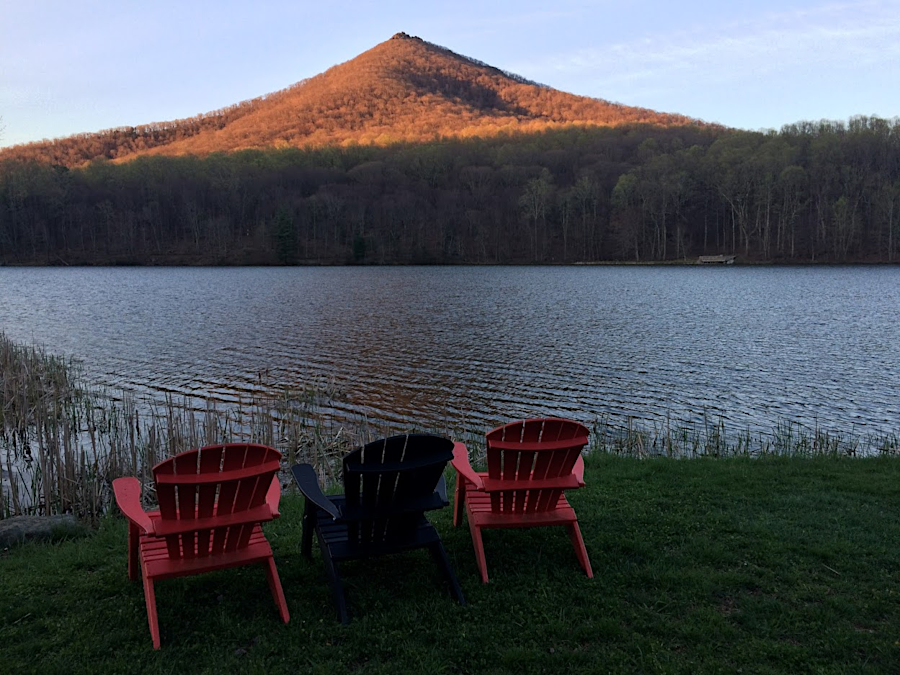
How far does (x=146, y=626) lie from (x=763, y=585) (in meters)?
3.85

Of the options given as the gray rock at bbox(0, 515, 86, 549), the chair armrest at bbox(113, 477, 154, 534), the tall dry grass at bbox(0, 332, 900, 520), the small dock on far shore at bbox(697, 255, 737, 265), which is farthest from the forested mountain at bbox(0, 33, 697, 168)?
the chair armrest at bbox(113, 477, 154, 534)

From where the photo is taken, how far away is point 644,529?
16.3 ft

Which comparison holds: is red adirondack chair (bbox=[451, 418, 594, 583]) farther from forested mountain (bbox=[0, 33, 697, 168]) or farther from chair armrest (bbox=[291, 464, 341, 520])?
forested mountain (bbox=[0, 33, 697, 168])

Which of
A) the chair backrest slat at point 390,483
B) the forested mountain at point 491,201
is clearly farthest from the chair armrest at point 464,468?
the forested mountain at point 491,201

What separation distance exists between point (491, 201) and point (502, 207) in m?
3.43

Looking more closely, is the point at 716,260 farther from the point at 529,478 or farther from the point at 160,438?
the point at 529,478

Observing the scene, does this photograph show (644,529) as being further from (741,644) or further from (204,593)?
(204,593)

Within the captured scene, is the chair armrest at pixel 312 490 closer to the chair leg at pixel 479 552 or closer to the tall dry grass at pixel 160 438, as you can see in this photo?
the chair leg at pixel 479 552

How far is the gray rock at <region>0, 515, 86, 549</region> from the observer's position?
5.02 m

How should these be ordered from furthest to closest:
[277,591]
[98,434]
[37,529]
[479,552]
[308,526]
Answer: [98,434] → [37,529] → [308,526] → [479,552] → [277,591]

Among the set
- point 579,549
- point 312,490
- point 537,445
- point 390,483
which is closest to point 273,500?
point 312,490

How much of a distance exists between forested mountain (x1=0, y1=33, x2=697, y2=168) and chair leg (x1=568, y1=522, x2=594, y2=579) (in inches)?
4947

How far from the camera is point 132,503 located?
3789 millimetres

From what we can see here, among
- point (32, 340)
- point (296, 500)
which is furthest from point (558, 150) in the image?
point (296, 500)
